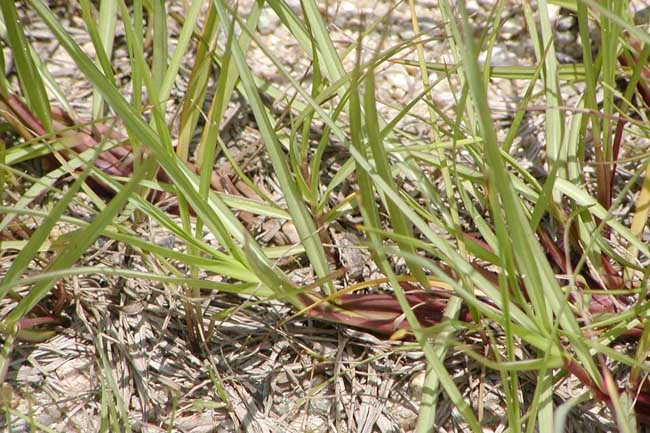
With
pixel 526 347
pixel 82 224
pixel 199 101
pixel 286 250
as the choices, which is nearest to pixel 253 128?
pixel 199 101

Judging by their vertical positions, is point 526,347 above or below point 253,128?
below

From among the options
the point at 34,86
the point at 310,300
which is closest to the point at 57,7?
the point at 34,86

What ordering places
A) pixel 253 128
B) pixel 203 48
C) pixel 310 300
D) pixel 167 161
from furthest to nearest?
pixel 253 128 → pixel 203 48 → pixel 310 300 → pixel 167 161

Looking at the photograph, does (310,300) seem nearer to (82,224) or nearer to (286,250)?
(286,250)

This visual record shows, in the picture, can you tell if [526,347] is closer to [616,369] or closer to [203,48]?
[616,369]

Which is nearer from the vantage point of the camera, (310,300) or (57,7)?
(310,300)

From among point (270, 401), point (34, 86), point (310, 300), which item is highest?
point (34, 86)

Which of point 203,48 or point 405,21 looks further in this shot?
point 405,21

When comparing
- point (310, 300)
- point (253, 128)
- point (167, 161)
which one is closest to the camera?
point (167, 161)

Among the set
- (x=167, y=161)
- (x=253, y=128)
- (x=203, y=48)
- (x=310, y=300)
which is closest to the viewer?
(x=167, y=161)
